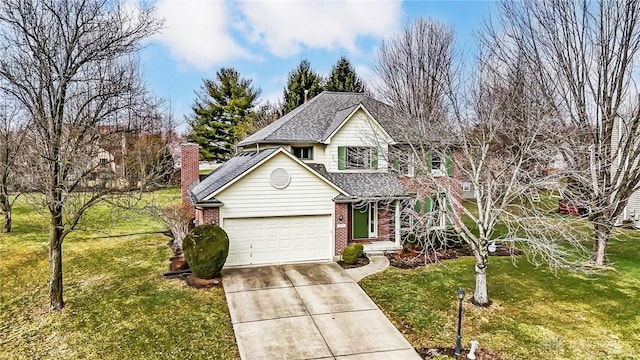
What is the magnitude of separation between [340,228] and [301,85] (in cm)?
2514

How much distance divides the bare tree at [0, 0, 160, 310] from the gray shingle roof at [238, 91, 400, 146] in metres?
7.38

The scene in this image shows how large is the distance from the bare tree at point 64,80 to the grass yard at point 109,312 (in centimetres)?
116

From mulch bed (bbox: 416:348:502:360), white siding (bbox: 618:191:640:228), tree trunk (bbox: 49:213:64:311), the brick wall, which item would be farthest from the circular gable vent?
white siding (bbox: 618:191:640:228)

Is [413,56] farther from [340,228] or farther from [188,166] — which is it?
[188,166]

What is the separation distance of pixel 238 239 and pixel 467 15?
14.4 metres

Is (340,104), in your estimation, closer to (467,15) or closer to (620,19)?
(467,15)

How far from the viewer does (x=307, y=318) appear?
10.8m

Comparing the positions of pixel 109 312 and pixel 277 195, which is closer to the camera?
pixel 109 312

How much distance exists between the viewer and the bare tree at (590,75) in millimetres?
14156

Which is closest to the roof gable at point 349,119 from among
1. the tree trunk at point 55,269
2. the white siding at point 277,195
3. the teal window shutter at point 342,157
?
the teal window shutter at point 342,157

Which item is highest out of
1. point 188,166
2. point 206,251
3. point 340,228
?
point 188,166

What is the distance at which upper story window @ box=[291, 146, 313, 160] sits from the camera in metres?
18.9

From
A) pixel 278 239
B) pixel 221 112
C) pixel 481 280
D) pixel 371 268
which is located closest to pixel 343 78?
pixel 221 112

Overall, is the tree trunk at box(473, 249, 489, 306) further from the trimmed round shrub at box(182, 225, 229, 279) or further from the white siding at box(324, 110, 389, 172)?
the trimmed round shrub at box(182, 225, 229, 279)
